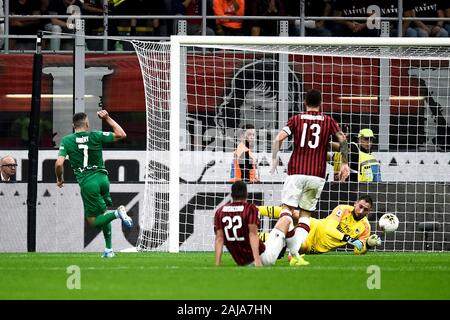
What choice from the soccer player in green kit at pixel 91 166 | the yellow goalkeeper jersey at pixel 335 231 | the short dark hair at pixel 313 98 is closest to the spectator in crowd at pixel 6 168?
the soccer player in green kit at pixel 91 166

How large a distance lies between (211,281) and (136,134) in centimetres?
1042

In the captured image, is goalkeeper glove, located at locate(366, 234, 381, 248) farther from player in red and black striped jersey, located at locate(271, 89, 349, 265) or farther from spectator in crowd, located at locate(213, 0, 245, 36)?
spectator in crowd, located at locate(213, 0, 245, 36)

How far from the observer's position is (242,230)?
48.1 feet

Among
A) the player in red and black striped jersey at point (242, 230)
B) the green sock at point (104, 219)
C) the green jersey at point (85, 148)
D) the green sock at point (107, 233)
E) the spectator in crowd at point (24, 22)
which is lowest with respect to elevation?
the green sock at point (107, 233)

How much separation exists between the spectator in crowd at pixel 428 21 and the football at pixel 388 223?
5.89m

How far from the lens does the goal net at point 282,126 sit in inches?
844

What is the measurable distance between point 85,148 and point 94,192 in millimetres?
641

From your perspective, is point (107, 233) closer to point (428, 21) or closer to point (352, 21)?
point (352, 21)

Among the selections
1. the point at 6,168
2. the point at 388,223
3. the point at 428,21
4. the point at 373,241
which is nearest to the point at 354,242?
the point at 373,241

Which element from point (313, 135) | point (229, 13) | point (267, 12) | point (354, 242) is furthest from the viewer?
point (267, 12)

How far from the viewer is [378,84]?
74.5ft

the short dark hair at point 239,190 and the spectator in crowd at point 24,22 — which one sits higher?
the spectator in crowd at point 24,22

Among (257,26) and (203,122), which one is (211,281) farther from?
(257,26)

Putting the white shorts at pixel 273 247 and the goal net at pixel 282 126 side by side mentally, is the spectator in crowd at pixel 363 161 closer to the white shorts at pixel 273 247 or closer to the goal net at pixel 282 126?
the goal net at pixel 282 126
